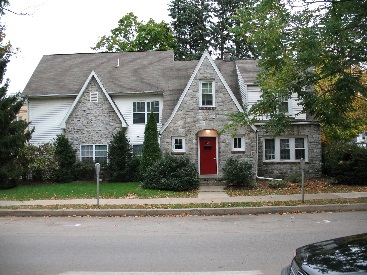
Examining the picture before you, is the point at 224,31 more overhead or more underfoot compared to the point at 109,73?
more overhead

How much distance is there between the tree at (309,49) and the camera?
510 inches

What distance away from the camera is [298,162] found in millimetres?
23000

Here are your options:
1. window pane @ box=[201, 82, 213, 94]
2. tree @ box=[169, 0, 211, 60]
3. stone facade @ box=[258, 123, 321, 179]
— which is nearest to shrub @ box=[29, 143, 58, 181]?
window pane @ box=[201, 82, 213, 94]

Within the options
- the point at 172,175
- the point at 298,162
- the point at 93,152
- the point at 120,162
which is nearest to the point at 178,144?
the point at 172,175

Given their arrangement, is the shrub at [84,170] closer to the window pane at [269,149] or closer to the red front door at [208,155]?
the red front door at [208,155]

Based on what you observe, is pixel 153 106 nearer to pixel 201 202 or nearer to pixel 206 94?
pixel 206 94

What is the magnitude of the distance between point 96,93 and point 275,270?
1939cm

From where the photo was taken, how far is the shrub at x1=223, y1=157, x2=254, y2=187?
60.8ft

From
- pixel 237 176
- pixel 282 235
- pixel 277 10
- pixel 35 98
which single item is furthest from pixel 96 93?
pixel 282 235

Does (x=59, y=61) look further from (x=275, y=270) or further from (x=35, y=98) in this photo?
(x=275, y=270)

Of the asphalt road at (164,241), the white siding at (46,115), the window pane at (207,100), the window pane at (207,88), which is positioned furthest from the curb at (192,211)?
the white siding at (46,115)

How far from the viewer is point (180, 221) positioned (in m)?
11.0

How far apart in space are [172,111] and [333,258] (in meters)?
18.2

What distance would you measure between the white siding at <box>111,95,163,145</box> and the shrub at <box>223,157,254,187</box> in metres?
6.91
